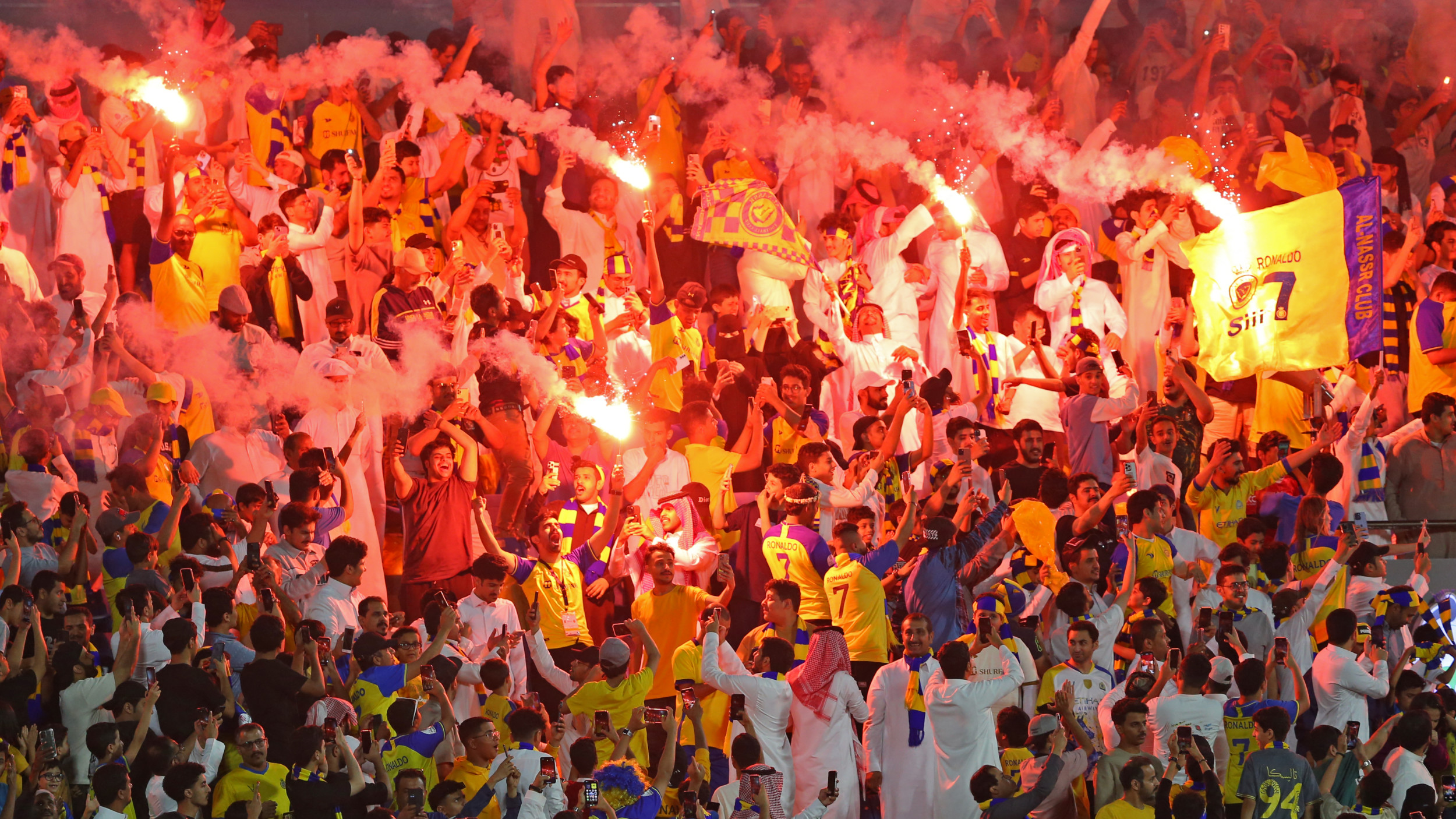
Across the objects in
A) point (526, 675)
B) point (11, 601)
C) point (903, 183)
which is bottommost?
point (526, 675)

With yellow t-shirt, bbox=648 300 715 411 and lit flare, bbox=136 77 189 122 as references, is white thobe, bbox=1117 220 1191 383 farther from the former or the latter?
lit flare, bbox=136 77 189 122

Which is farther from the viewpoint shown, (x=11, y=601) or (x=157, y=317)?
(x=157, y=317)

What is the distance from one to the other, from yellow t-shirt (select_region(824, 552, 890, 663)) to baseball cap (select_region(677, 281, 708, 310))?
8.03ft

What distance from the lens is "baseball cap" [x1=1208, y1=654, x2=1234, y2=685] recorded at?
26.4ft

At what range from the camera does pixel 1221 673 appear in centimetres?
808

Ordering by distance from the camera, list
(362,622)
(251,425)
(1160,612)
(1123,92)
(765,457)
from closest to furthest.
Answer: (362,622) < (1160,612) < (251,425) < (765,457) < (1123,92)

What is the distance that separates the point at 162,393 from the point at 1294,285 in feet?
21.1

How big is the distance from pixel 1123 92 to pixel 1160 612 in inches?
235

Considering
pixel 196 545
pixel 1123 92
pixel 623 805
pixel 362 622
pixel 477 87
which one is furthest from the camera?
pixel 1123 92

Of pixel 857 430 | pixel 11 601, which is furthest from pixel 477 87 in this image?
pixel 11 601

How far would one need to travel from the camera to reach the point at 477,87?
1224 centimetres

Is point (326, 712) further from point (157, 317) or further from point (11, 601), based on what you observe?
point (157, 317)

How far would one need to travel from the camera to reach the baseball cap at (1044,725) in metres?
7.68

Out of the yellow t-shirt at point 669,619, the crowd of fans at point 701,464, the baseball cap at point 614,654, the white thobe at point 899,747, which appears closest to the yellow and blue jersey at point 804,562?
the crowd of fans at point 701,464
